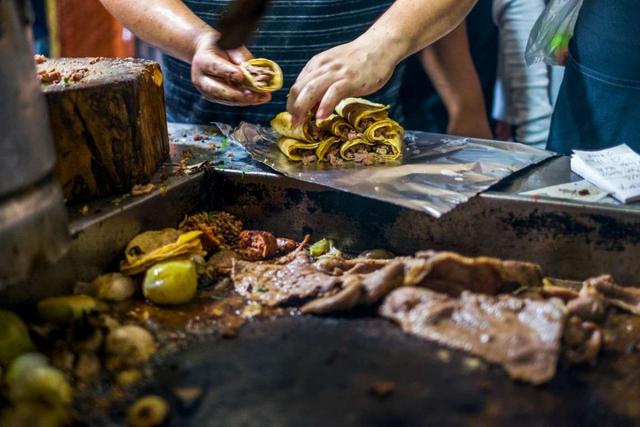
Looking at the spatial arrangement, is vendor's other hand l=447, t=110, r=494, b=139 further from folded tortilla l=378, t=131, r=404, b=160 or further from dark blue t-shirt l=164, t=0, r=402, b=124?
folded tortilla l=378, t=131, r=404, b=160

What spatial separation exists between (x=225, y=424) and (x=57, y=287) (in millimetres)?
762

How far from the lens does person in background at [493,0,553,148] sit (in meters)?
4.06

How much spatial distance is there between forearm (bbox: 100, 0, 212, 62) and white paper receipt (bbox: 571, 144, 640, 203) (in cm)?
159

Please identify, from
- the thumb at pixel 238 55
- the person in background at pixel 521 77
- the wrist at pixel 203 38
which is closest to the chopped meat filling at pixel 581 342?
the thumb at pixel 238 55

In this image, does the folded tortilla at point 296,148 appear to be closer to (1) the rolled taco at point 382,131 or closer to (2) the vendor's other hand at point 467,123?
(1) the rolled taco at point 382,131

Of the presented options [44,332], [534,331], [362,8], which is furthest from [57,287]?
[362,8]

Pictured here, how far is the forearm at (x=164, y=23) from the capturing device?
2.91 meters

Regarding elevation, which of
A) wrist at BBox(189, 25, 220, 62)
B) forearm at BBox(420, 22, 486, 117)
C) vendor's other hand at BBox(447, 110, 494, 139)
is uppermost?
wrist at BBox(189, 25, 220, 62)

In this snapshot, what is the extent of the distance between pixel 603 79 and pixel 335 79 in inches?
Answer: 52.2

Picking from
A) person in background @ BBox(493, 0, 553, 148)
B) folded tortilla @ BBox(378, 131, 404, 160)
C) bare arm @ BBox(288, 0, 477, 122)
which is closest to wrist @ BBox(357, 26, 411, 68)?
bare arm @ BBox(288, 0, 477, 122)

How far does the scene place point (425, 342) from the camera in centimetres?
190

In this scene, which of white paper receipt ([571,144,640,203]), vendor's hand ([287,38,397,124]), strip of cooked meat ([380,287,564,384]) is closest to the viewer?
strip of cooked meat ([380,287,564,384])

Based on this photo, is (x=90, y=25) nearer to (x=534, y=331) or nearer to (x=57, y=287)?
(x=57, y=287)

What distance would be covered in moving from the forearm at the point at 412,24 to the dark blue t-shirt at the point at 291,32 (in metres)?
0.46
